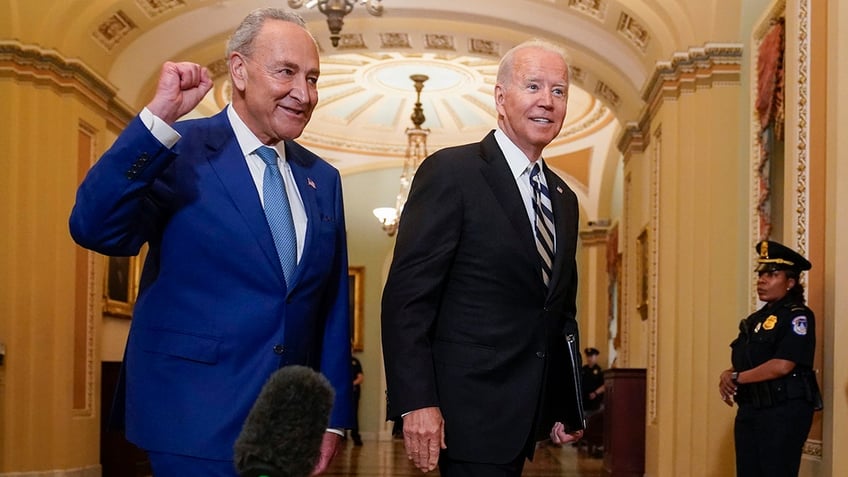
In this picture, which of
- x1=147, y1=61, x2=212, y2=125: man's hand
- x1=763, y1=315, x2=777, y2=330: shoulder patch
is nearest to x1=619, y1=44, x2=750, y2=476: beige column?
x1=763, y1=315, x2=777, y2=330: shoulder patch

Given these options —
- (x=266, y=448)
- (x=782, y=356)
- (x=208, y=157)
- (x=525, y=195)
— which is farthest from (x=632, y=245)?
(x=266, y=448)

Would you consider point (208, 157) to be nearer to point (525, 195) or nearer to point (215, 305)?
point (215, 305)

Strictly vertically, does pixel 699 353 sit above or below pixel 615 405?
above

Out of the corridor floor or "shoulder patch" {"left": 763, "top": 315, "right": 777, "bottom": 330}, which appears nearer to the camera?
"shoulder patch" {"left": 763, "top": 315, "right": 777, "bottom": 330}

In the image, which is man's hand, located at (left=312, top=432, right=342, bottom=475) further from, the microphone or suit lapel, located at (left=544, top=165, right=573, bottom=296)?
the microphone

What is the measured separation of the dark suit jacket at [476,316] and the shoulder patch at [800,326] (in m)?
3.03

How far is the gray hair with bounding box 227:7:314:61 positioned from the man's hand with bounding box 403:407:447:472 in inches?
38.3

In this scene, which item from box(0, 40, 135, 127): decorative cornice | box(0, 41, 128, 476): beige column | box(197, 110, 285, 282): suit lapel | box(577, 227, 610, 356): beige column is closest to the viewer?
box(197, 110, 285, 282): suit lapel

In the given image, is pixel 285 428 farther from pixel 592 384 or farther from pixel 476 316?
pixel 592 384

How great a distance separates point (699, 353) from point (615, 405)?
2126mm

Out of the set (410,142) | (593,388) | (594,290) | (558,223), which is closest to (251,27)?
(558,223)

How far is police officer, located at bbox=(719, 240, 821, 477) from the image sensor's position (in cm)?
560

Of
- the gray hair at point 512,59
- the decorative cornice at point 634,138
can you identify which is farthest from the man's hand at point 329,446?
the decorative cornice at point 634,138

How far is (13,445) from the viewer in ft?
29.3
